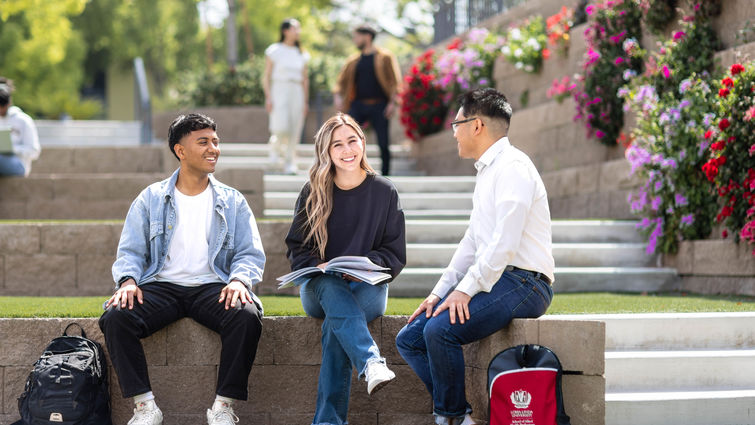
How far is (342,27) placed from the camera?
3108 cm

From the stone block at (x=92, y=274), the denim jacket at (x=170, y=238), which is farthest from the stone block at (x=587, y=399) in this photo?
the stone block at (x=92, y=274)

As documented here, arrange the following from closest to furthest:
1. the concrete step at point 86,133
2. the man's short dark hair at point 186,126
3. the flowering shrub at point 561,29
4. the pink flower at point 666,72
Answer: the man's short dark hair at point 186,126 → the pink flower at point 666,72 → the flowering shrub at point 561,29 → the concrete step at point 86,133

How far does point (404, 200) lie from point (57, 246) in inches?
149

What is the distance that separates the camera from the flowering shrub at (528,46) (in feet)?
39.6

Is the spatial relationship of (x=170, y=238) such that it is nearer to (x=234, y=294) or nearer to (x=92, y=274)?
(x=234, y=294)

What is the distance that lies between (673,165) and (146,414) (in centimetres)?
475

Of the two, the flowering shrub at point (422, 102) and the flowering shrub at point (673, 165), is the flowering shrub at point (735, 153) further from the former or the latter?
the flowering shrub at point (422, 102)

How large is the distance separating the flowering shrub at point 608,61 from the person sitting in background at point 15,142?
5.50 meters

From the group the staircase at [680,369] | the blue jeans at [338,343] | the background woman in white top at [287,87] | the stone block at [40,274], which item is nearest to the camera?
the blue jeans at [338,343]

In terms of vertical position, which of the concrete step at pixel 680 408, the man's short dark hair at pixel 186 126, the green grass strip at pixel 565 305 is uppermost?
the man's short dark hair at pixel 186 126

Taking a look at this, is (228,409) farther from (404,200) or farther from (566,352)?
(404,200)

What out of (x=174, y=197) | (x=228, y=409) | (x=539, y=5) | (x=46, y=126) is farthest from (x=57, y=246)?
(x=46, y=126)

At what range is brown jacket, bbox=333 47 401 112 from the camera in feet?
38.6

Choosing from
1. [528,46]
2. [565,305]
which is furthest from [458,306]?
[528,46]
